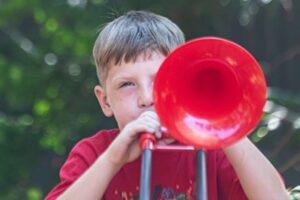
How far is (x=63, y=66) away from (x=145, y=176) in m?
3.48

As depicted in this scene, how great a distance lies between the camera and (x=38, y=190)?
19.6 ft

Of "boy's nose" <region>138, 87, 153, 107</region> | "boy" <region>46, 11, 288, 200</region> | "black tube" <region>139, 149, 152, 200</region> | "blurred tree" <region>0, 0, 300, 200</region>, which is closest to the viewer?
"black tube" <region>139, 149, 152, 200</region>

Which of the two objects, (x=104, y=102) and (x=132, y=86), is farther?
(x=104, y=102)

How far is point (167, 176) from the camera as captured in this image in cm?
274

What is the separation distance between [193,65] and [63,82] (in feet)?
11.1

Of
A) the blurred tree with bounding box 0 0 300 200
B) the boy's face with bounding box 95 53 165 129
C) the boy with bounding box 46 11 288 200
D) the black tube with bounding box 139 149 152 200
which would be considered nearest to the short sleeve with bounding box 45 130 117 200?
the boy with bounding box 46 11 288 200

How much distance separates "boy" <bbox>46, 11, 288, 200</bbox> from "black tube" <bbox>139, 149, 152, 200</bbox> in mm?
73

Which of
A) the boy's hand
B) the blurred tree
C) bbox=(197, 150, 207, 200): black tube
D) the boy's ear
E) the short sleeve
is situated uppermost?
the blurred tree

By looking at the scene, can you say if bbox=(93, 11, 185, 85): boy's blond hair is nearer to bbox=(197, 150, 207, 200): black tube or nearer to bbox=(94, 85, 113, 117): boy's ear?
bbox=(94, 85, 113, 117): boy's ear

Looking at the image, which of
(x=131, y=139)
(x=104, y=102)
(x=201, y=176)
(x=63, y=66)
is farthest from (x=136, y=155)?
(x=63, y=66)

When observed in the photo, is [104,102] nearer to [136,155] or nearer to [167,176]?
[167,176]

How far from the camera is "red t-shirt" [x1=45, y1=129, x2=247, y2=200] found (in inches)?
106

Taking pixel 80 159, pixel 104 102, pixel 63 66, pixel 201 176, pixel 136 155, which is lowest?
pixel 201 176

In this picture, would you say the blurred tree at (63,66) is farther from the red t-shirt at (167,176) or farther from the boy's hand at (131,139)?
the boy's hand at (131,139)
